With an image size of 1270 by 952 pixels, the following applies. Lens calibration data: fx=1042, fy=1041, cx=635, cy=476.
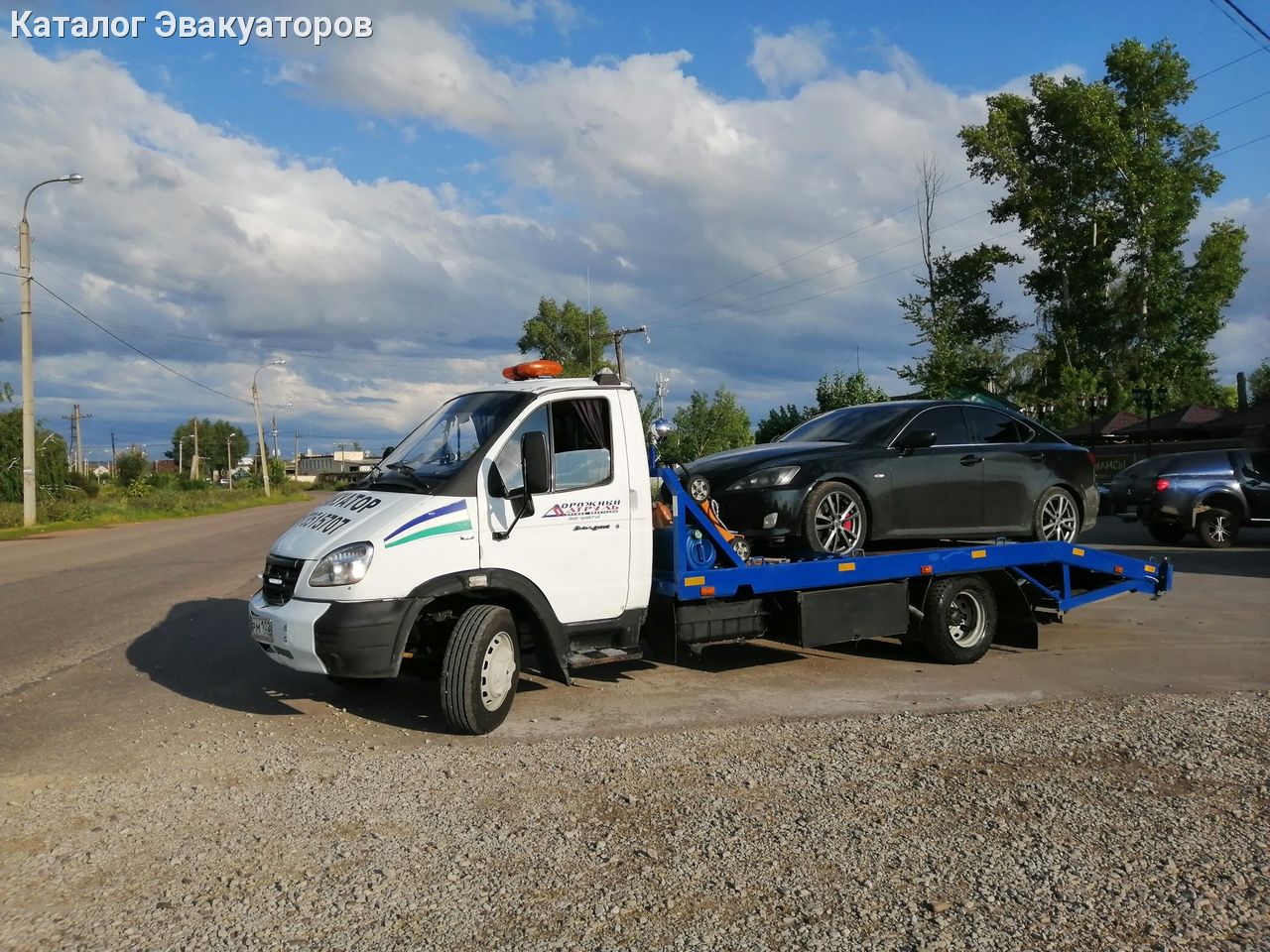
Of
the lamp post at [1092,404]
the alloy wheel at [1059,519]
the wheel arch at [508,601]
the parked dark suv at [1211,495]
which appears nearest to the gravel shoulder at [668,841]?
the wheel arch at [508,601]

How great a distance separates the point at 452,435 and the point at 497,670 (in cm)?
151

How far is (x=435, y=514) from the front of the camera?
19.6 feet

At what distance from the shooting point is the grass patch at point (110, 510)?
3106 centimetres

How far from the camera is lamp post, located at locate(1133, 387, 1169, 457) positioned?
1254 inches

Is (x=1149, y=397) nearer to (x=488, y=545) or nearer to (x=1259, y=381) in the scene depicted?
(x=488, y=545)

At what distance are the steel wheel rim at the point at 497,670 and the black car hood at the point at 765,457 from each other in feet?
7.36

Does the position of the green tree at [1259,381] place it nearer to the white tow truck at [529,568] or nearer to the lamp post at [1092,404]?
the lamp post at [1092,404]

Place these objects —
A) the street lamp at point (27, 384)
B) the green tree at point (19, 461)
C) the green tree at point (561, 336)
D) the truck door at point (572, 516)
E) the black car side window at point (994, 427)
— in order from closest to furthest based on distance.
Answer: the truck door at point (572, 516)
the black car side window at point (994, 427)
the street lamp at point (27, 384)
the green tree at point (19, 461)
the green tree at point (561, 336)

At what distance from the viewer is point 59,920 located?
12.2 ft

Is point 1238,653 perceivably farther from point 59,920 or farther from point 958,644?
point 59,920

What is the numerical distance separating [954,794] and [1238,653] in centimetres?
497

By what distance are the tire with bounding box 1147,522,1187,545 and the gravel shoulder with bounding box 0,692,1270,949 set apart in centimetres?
1185

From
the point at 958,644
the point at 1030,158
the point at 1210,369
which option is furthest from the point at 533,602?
the point at 1210,369

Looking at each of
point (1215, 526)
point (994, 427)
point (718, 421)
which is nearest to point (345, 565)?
point (994, 427)
